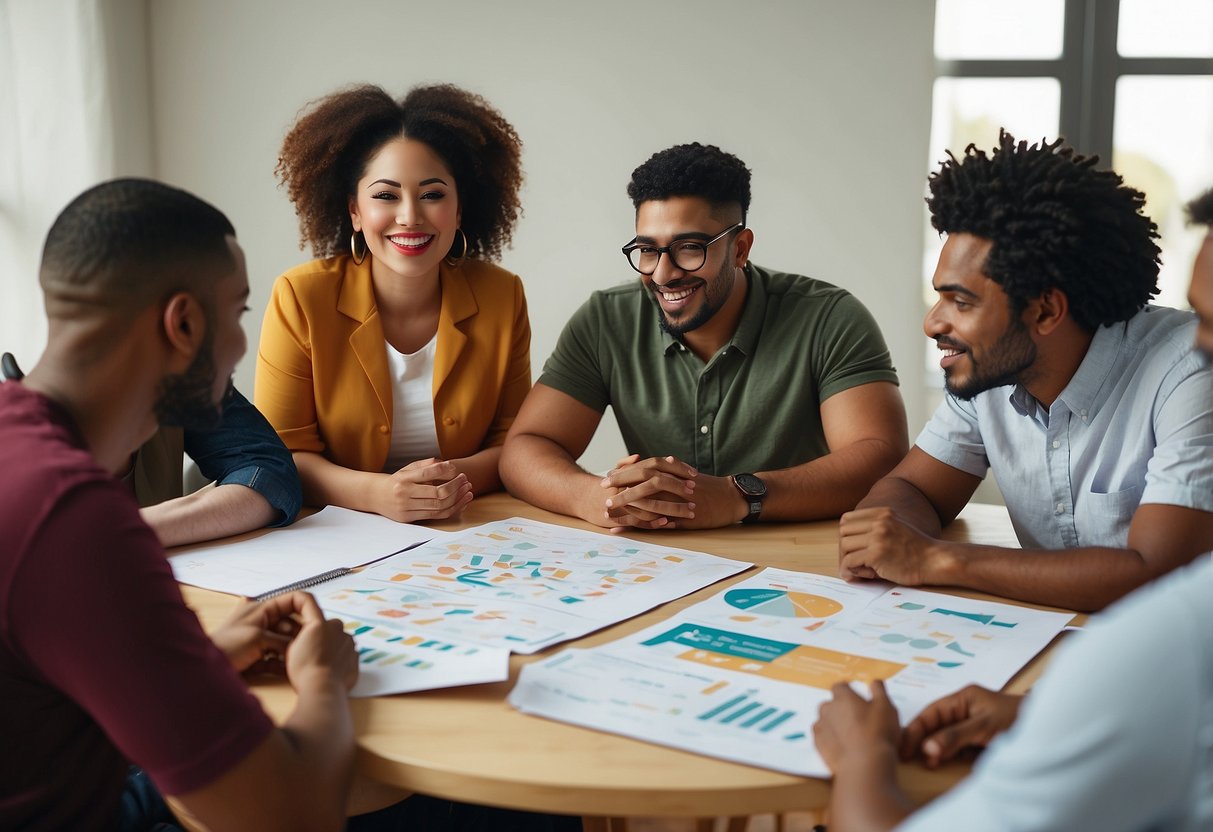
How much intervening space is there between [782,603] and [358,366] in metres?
1.16

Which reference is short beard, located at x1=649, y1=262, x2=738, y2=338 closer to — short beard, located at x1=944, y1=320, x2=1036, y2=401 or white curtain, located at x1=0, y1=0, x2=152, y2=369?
short beard, located at x1=944, y1=320, x2=1036, y2=401

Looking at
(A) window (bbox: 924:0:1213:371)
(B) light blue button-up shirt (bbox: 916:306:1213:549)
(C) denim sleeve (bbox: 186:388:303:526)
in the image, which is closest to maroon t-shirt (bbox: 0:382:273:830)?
(C) denim sleeve (bbox: 186:388:303:526)

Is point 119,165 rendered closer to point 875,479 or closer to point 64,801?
point 875,479

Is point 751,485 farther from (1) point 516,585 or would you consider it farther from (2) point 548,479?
(1) point 516,585

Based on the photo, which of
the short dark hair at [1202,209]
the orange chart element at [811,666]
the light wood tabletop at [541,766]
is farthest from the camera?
the orange chart element at [811,666]

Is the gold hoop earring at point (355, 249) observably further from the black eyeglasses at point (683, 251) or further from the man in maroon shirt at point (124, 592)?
the man in maroon shirt at point (124, 592)

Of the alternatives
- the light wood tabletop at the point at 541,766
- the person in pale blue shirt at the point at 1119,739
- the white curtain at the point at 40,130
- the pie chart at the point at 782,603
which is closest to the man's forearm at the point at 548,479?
the pie chart at the point at 782,603

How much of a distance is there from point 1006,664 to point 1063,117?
3.57 metres

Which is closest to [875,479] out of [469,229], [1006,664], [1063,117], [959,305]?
[959,305]

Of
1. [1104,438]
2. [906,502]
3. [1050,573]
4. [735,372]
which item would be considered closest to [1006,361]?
[1104,438]

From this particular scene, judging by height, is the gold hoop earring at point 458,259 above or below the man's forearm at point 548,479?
above

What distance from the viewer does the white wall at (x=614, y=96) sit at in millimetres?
4145

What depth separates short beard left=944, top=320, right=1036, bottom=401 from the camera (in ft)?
5.85

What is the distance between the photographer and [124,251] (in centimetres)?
108
